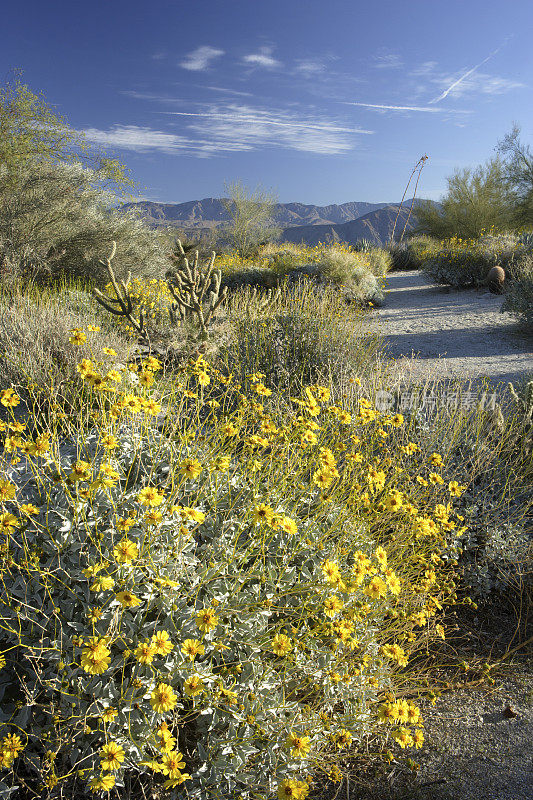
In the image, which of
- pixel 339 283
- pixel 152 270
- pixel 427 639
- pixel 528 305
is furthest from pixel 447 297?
pixel 427 639

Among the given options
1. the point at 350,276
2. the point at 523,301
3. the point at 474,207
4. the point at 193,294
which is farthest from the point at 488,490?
the point at 474,207

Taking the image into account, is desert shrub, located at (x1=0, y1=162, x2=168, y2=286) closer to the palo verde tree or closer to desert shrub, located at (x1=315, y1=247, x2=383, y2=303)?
the palo verde tree

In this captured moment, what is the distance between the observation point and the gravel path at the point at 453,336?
699cm

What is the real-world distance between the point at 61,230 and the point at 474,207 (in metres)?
23.2

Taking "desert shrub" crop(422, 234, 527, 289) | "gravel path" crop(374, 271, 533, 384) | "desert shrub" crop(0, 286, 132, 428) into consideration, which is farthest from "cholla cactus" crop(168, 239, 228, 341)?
"desert shrub" crop(422, 234, 527, 289)

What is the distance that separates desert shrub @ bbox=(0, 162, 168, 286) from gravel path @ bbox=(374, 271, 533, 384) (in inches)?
239

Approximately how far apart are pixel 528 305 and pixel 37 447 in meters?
9.17

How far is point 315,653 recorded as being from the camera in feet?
6.52

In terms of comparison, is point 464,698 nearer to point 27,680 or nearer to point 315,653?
point 315,653

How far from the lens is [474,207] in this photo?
26.4 m

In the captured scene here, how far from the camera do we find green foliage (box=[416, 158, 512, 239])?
26.2 meters

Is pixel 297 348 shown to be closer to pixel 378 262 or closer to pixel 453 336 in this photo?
pixel 453 336

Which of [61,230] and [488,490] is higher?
[61,230]

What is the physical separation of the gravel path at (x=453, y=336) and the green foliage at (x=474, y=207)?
1441cm
